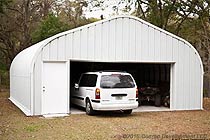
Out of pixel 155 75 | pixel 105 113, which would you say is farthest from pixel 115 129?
pixel 155 75

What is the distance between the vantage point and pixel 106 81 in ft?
47.8

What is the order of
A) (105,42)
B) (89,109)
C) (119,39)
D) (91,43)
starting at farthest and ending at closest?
(119,39)
(105,42)
(91,43)
(89,109)

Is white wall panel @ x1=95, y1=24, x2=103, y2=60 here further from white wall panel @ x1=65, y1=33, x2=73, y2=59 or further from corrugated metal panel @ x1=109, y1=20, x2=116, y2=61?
white wall panel @ x1=65, y1=33, x2=73, y2=59

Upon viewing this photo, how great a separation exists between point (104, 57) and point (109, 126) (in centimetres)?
464

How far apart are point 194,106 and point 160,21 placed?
12.1 m

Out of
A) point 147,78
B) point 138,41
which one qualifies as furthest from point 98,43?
point 147,78

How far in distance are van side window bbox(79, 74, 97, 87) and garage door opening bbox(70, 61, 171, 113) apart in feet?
4.97

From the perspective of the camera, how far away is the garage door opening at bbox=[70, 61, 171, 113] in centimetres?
1902

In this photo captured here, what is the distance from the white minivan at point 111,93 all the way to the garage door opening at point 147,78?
2.45m

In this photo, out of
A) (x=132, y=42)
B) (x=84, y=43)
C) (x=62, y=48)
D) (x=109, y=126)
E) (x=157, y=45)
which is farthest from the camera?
(x=157, y=45)

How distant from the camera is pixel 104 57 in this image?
16.2 meters

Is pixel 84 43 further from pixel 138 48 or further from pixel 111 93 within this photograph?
pixel 111 93

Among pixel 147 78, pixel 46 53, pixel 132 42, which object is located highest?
pixel 132 42

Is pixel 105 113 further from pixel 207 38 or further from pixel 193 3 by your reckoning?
pixel 193 3
